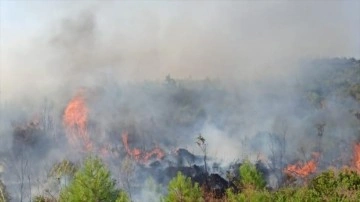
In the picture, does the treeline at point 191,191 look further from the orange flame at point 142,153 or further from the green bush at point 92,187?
the orange flame at point 142,153

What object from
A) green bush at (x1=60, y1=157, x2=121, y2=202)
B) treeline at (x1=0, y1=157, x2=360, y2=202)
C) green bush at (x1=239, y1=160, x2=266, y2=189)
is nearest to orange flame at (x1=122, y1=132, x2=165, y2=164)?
green bush at (x1=239, y1=160, x2=266, y2=189)

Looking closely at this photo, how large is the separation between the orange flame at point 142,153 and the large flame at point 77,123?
9.47 meters

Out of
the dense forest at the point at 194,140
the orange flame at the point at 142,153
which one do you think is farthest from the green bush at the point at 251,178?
the orange flame at the point at 142,153

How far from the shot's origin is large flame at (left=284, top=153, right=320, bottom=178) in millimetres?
115000

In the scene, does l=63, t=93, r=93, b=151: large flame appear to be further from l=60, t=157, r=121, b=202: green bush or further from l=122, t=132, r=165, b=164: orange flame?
l=60, t=157, r=121, b=202: green bush

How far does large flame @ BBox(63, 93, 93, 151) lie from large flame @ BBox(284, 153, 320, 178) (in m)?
50.8

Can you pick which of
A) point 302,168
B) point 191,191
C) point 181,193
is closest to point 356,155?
point 302,168

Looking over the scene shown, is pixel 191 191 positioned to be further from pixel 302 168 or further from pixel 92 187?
pixel 302 168

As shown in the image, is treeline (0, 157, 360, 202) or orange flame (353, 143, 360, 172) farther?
orange flame (353, 143, 360, 172)

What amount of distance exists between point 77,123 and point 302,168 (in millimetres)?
61038

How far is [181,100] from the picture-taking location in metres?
167

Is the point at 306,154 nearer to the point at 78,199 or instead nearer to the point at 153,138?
the point at 153,138

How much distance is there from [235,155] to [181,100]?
129ft

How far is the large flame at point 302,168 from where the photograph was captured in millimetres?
115000
